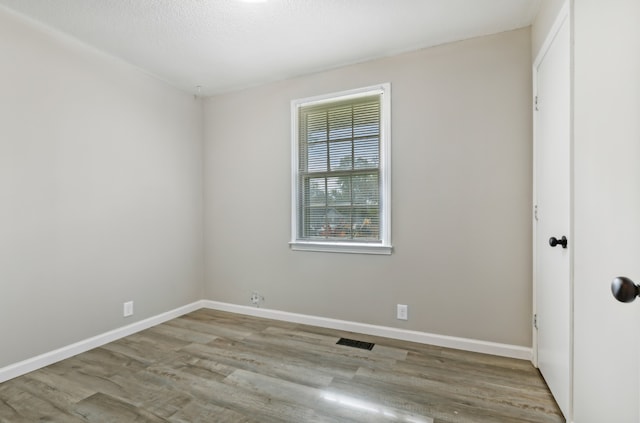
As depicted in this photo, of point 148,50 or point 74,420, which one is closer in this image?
point 74,420

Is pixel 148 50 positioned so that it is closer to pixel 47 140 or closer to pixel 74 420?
pixel 47 140

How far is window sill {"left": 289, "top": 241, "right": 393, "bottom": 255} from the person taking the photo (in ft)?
9.24

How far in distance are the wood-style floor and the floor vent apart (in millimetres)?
56

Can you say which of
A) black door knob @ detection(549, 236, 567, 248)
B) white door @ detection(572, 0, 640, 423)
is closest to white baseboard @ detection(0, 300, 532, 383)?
white door @ detection(572, 0, 640, 423)

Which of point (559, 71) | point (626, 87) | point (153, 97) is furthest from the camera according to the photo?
point (153, 97)

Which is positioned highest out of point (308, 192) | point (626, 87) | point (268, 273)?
point (626, 87)

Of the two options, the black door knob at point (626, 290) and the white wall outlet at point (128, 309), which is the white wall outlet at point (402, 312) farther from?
the white wall outlet at point (128, 309)

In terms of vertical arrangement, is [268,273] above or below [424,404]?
above

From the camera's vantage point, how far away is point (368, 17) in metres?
2.26

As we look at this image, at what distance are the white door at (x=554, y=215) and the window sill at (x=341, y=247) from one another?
45.2 inches

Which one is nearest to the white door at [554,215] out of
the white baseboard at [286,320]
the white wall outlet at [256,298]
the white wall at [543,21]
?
the white wall at [543,21]

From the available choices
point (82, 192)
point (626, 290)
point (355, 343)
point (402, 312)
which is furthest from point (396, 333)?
point (82, 192)

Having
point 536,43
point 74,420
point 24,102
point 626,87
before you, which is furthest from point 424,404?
point 24,102

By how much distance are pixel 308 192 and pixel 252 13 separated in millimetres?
1635
